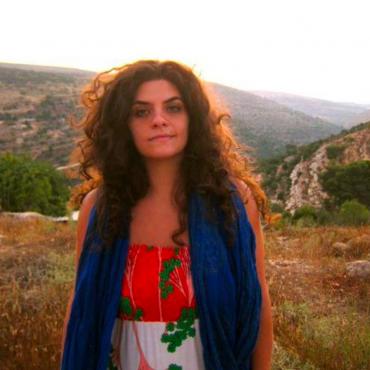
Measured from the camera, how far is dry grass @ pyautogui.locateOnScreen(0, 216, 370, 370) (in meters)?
2.84

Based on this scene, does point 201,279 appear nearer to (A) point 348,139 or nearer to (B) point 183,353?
(B) point 183,353

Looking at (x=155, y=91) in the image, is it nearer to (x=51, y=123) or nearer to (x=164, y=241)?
(x=164, y=241)

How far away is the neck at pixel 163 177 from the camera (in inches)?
71.8

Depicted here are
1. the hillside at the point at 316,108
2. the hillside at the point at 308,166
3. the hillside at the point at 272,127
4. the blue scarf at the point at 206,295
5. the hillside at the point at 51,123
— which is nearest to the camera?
the blue scarf at the point at 206,295

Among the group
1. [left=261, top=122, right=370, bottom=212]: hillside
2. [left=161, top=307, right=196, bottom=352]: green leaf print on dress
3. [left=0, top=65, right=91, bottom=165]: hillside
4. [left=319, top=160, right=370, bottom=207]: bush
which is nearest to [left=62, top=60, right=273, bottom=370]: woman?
[left=161, top=307, right=196, bottom=352]: green leaf print on dress

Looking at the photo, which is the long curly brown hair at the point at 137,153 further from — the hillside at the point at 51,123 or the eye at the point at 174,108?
the hillside at the point at 51,123

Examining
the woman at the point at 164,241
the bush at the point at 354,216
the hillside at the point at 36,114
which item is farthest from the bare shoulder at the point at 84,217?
the hillside at the point at 36,114

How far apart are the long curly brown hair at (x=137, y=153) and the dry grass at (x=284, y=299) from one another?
4.44ft

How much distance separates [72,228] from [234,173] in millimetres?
5956

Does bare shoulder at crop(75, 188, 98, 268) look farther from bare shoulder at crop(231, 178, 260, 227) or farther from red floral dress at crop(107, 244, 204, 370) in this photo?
bare shoulder at crop(231, 178, 260, 227)

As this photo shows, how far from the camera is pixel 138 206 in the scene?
1824 millimetres

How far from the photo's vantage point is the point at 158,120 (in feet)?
5.49

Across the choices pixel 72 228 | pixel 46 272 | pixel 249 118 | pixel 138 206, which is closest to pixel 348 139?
pixel 72 228

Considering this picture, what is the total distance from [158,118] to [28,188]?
14.9 metres
